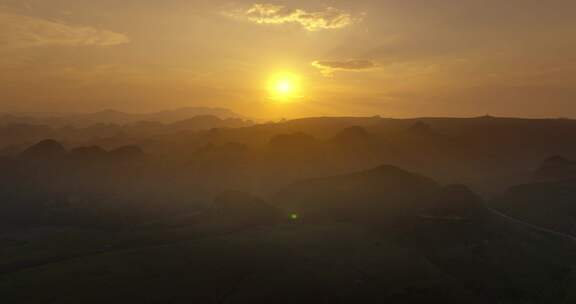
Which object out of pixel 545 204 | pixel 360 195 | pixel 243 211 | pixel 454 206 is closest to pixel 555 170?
pixel 545 204

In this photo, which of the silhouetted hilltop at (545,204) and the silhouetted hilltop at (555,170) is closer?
the silhouetted hilltop at (545,204)

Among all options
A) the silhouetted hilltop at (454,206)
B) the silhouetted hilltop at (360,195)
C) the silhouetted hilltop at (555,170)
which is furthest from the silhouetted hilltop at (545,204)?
the silhouetted hilltop at (360,195)

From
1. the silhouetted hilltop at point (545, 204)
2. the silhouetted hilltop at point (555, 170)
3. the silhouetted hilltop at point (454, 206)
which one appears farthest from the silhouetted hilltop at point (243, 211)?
the silhouetted hilltop at point (555, 170)

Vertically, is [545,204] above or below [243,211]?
above

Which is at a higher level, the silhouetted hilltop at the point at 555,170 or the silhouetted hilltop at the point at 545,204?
the silhouetted hilltop at the point at 555,170

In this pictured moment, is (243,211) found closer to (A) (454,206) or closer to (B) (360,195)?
(B) (360,195)

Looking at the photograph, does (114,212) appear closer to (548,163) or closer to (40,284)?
(40,284)

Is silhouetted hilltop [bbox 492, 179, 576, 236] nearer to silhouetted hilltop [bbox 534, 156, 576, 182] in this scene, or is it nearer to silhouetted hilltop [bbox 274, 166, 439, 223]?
silhouetted hilltop [bbox 534, 156, 576, 182]

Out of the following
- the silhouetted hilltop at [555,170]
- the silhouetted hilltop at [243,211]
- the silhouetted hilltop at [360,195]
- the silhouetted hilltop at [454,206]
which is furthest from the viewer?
the silhouetted hilltop at [555,170]

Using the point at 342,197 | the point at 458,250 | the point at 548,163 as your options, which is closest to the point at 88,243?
the point at 342,197

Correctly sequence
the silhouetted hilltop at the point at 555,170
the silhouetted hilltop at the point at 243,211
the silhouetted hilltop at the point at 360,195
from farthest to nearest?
1. the silhouetted hilltop at the point at 555,170
2. the silhouetted hilltop at the point at 360,195
3. the silhouetted hilltop at the point at 243,211

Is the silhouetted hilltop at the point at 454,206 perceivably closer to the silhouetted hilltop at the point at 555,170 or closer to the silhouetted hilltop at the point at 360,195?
the silhouetted hilltop at the point at 360,195
